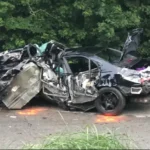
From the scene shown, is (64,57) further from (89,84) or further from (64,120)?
(64,120)

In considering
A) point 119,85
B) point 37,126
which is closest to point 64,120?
point 37,126

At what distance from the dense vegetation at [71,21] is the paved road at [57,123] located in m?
3.06

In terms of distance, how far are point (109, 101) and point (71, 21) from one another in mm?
4415

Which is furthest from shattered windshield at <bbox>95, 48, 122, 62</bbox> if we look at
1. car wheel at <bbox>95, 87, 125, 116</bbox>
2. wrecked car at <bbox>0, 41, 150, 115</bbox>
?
car wheel at <bbox>95, 87, 125, 116</bbox>

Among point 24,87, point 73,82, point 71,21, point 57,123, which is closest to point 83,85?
point 73,82

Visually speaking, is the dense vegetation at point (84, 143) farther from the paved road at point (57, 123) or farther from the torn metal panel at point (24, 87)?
the torn metal panel at point (24, 87)

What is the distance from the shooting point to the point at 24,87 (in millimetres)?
9422

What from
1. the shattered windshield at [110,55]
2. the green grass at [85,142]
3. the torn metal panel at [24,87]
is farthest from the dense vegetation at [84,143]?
the shattered windshield at [110,55]

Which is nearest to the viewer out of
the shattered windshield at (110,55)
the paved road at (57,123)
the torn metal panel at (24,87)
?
the paved road at (57,123)

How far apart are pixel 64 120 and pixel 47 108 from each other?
1.20 metres

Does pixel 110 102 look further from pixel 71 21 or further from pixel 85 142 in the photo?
pixel 85 142

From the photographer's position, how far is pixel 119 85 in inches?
349

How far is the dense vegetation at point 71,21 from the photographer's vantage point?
1187 centimetres

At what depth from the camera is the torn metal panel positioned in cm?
938
